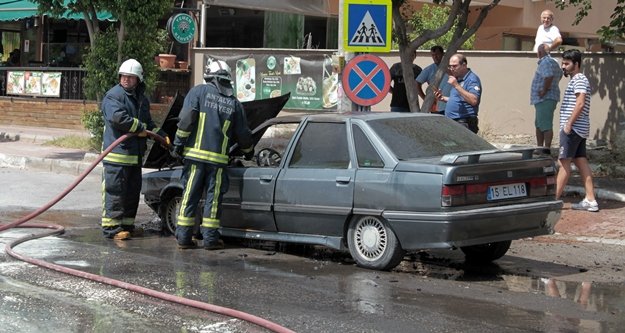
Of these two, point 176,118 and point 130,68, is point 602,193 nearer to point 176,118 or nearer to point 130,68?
point 176,118

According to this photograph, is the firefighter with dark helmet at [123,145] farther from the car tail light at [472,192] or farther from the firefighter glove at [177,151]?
the car tail light at [472,192]

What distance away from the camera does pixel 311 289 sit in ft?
21.2

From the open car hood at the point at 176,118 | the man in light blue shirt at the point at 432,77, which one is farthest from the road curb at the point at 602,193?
the open car hood at the point at 176,118

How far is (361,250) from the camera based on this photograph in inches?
283

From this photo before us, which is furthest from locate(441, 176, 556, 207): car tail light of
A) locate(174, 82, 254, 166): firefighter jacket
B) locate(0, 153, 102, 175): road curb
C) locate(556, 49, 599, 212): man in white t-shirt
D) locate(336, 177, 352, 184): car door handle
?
locate(0, 153, 102, 175): road curb

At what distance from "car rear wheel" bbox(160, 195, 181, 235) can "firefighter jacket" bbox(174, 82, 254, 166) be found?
99 cm

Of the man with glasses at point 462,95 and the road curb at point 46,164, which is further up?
the man with glasses at point 462,95

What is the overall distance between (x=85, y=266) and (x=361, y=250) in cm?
235

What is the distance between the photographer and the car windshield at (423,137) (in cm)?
715

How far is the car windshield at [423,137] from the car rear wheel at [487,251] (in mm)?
870

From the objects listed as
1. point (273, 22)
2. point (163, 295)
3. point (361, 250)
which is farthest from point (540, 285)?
point (273, 22)

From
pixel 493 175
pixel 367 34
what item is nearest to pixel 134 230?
pixel 367 34

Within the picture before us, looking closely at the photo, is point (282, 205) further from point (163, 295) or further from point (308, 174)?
point (163, 295)

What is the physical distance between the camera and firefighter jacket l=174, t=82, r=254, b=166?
7.86m
